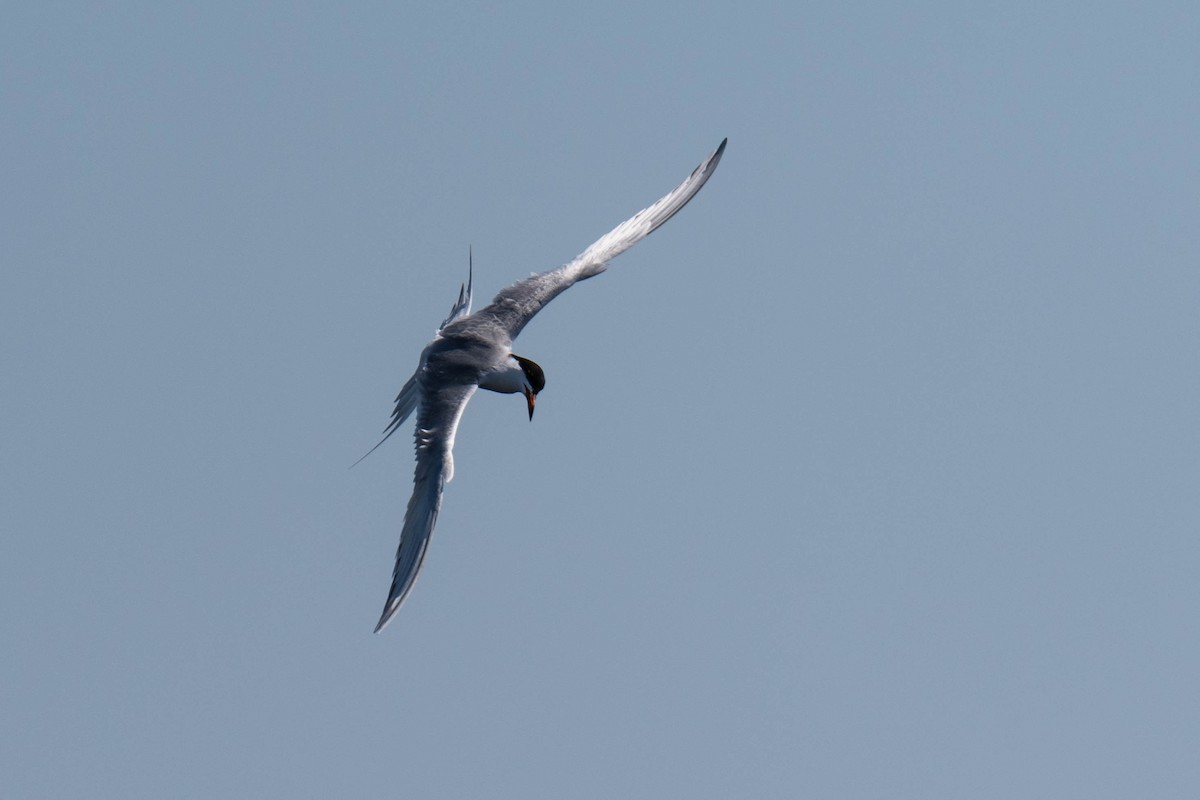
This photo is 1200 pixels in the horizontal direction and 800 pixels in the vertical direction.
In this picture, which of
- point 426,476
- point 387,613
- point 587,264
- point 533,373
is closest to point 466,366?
point 533,373

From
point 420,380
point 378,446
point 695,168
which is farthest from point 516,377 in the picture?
point 695,168

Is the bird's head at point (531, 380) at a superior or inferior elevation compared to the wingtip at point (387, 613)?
superior

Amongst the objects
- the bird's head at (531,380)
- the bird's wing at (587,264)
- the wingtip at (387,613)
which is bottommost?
the wingtip at (387,613)

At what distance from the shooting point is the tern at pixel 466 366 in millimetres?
25203

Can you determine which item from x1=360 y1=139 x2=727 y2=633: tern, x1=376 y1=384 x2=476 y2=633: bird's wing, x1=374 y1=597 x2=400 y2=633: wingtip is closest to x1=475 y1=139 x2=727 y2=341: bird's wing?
x1=360 y1=139 x2=727 y2=633: tern

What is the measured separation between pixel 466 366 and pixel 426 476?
294 cm

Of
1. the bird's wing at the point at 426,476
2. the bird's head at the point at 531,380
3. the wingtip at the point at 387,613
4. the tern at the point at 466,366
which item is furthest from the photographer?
the bird's head at the point at 531,380

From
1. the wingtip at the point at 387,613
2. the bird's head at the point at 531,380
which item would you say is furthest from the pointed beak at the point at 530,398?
the wingtip at the point at 387,613

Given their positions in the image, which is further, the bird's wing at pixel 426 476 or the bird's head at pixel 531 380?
the bird's head at pixel 531 380

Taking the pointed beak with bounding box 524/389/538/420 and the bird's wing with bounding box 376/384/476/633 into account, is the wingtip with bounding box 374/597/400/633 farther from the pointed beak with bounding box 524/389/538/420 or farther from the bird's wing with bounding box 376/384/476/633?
the pointed beak with bounding box 524/389/538/420

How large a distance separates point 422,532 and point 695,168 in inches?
422

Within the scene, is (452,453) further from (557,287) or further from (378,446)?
(557,287)

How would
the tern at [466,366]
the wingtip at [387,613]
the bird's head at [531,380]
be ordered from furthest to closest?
the bird's head at [531,380]
the tern at [466,366]
the wingtip at [387,613]

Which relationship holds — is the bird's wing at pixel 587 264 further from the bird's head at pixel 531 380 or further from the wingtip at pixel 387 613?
the wingtip at pixel 387 613
